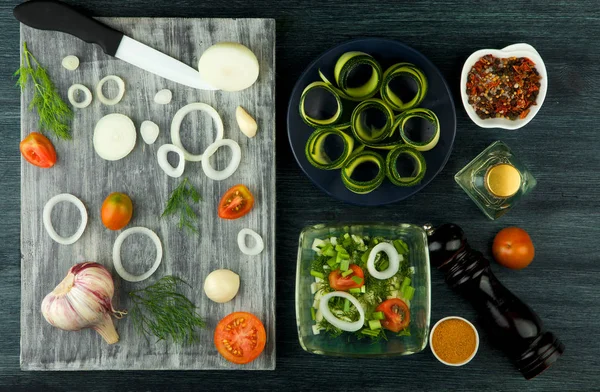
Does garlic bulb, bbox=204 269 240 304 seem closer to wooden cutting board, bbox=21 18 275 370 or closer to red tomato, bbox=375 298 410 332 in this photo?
wooden cutting board, bbox=21 18 275 370

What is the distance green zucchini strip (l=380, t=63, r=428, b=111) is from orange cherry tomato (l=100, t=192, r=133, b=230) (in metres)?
0.73

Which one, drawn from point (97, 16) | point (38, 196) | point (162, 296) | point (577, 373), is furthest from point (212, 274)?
point (577, 373)

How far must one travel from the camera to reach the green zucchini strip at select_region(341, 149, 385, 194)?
145 centimetres

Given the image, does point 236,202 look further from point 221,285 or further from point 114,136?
point 114,136

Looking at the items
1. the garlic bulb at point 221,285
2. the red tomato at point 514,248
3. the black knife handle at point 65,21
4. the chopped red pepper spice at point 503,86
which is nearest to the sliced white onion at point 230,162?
the garlic bulb at point 221,285

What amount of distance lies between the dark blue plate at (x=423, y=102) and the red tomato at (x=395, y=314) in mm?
260

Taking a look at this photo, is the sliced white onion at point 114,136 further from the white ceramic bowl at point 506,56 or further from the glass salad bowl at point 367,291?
the white ceramic bowl at point 506,56

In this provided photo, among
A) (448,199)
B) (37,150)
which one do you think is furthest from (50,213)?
(448,199)

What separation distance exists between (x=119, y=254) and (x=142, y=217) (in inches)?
4.7

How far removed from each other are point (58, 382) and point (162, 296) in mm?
408

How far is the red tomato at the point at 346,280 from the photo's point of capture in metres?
1.49

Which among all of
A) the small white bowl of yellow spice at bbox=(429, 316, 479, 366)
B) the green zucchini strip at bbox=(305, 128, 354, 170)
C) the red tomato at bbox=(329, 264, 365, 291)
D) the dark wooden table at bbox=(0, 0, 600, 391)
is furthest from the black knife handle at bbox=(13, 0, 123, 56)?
the small white bowl of yellow spice at bbox=(429, 316, 479, 366)

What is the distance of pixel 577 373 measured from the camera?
1.64m

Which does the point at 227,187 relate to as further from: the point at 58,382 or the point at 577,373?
the point at 577,373
